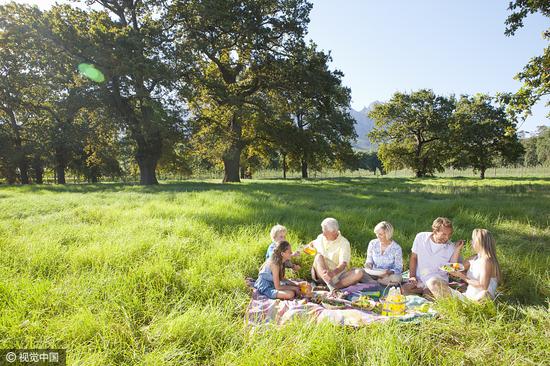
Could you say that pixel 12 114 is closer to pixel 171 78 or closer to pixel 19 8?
pixel 19 8

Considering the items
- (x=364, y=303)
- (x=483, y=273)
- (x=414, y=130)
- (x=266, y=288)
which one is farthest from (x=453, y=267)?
(x=414, y=130)

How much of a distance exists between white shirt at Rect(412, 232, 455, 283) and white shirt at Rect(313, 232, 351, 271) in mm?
1156

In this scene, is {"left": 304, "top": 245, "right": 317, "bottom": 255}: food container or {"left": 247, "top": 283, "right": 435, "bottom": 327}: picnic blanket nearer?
{"left": 247, "top": 283, "right": 435, "bottom": 327}: picnic blanket

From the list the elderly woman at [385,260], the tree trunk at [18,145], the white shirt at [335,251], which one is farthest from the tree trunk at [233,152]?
the elderly woman at [385,260]

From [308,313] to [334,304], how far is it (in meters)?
0.81

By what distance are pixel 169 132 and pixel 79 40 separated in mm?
7023

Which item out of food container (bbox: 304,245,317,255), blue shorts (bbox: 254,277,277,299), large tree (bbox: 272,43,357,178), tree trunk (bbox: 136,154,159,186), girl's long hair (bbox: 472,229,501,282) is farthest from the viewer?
tree trunk (bbox: 136,154,159,186)

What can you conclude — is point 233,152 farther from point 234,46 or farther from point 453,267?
point 453,267

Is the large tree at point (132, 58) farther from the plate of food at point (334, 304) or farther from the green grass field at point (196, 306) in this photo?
the plate of food at point (334, 304)

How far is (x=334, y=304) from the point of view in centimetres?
416

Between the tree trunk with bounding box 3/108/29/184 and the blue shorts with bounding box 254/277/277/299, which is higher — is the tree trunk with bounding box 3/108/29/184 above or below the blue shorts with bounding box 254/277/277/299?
above

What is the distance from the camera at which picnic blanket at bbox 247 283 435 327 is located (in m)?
3.35

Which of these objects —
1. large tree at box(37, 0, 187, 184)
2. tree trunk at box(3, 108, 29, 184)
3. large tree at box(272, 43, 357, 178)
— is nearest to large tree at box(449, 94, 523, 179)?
large tree at box(272, 43, 357, 178)

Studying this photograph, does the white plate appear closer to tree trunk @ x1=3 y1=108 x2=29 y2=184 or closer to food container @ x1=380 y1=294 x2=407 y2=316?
food container @ x1=380 y1=294 x2=407 y2=316
